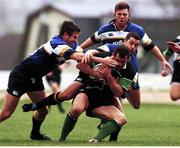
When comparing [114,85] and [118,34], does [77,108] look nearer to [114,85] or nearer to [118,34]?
[114,85]

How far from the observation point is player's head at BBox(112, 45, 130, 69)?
13.0 m

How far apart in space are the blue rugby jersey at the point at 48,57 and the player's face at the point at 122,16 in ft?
3.50

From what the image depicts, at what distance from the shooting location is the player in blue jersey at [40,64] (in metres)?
13.3

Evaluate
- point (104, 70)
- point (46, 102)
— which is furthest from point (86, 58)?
point (46, 102)

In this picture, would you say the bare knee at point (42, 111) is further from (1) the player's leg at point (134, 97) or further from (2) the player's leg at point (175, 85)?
(2) the player's leg at point (175, 85)

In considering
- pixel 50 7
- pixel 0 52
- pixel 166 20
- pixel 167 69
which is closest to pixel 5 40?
pixel 0 52

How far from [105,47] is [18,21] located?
77.7m

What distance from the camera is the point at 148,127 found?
61.9 ft

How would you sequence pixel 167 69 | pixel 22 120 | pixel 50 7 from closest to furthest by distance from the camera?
pixel 167 69 → pixel 22 120 → pixel 50 7

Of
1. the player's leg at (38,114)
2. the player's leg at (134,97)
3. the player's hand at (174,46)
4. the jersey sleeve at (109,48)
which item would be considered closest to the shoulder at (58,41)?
the jersey sleeve at (109,48)

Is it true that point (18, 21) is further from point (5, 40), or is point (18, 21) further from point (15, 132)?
point (15, 132)

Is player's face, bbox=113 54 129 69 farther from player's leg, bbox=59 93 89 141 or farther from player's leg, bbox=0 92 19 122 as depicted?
player's leg, bbox=0 92 19 122

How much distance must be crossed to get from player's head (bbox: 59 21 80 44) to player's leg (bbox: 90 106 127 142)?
1157 millimetres

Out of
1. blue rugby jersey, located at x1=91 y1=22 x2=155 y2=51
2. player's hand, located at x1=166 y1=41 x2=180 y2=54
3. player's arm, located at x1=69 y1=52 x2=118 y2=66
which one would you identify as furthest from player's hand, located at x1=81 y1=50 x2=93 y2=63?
player's hand, located at x1=166 y1=41 x2=180 y2=54
